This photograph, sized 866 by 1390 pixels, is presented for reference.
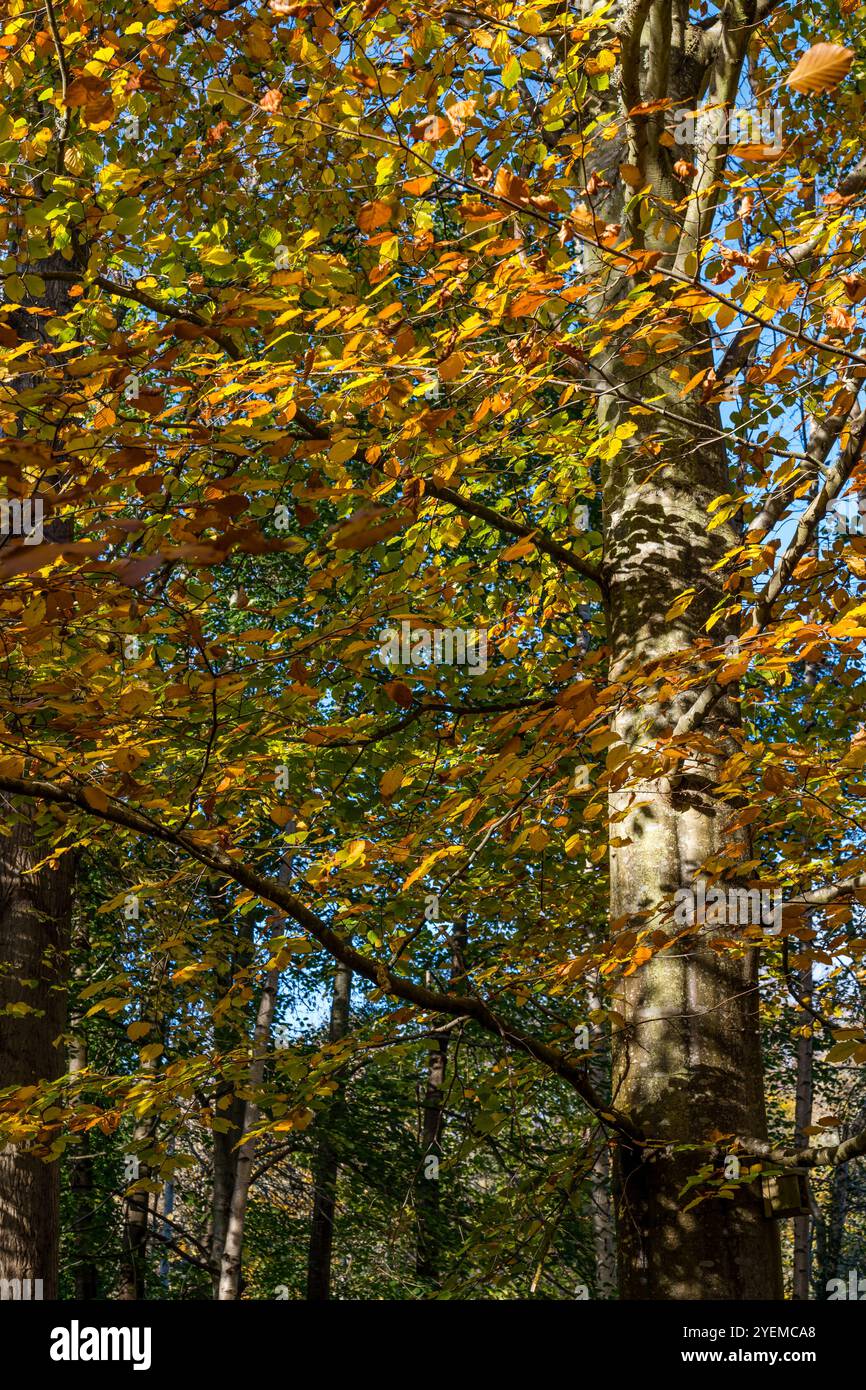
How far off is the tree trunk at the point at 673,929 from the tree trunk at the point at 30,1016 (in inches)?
141

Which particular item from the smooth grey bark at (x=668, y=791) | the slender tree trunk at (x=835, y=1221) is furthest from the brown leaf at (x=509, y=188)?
the slender tree trunk at (x=835, y=1221)

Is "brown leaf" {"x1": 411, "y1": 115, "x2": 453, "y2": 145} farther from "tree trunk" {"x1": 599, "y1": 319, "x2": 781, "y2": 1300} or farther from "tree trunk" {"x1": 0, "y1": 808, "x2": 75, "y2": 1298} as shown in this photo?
"tree trunk" {"x1": 0, "y1": 808, "x2": 75, "y2": 1298}

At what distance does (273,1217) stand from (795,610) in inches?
517

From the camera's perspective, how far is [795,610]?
3.79 metres

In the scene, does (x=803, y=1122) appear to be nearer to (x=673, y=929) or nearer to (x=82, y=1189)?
(x=82, y=1189)

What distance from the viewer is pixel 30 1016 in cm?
669

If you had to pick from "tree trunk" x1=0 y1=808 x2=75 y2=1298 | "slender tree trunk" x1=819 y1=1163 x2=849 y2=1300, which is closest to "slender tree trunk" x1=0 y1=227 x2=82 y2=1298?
"tree trunk" x1=0 y1=808 x2=75 y2=1298

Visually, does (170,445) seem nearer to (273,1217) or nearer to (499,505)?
(499,505)

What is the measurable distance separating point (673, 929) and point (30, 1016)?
14.5ft

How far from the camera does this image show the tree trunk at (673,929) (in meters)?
3.64

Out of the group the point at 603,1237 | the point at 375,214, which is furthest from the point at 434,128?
the point at 603,1237

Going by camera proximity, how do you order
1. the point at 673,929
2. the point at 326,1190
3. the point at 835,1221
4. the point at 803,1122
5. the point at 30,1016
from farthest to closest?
the point at 835,1221, the point at 326,1190, the point at 803,1122, the point at 30,1016, the point at 673,929

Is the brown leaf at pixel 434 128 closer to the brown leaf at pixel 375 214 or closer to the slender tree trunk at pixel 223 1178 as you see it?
the brown leaf at pixel 375 214

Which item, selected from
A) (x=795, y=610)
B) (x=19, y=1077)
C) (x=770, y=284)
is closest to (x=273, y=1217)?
(x=19, y=1077)
